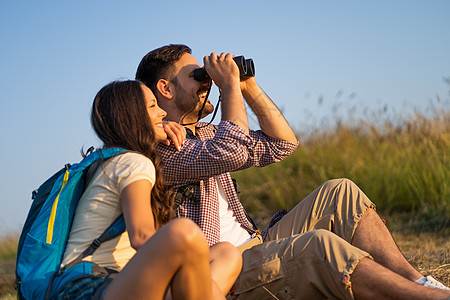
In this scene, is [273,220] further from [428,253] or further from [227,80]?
[428,253]

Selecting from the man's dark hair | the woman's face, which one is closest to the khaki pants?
the woman's face

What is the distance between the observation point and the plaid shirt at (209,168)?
2391mm

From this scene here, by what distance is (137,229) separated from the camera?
173 cm

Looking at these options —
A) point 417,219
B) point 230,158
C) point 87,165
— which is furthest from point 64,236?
point 417,219

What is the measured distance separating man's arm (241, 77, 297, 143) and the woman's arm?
1.21 m

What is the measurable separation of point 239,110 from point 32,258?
1.17m

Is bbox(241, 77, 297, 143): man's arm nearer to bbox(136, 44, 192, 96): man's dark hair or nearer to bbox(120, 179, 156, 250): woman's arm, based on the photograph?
bbox(136, 44, 192, 96): man's dark hair

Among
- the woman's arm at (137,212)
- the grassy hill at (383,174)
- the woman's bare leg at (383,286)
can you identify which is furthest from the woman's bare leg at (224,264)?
the grassy hill at (383,174)

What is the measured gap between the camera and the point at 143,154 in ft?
6.71

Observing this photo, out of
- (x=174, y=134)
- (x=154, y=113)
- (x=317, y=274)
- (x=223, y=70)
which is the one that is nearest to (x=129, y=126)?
(x=154, y=113)

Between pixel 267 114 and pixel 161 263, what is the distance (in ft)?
4.80

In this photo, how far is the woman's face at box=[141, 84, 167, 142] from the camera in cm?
218

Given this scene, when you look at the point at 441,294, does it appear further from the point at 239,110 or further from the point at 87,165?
the point at 87,165

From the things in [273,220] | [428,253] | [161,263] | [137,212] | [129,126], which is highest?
[129,126]
